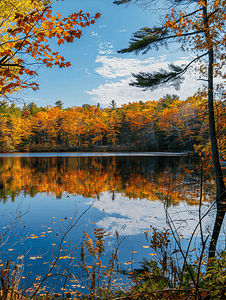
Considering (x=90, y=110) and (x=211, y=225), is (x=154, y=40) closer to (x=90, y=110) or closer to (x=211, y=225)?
(x=211, y=225)

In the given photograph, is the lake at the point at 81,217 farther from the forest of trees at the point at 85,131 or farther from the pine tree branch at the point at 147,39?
the forest of trees at the point at 85,131

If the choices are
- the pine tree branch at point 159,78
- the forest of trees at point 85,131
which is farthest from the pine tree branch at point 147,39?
the forest of trees at point 85,131

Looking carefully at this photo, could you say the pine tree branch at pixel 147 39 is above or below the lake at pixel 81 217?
above

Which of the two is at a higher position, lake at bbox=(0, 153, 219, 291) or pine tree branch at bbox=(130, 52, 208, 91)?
pine tree branch at bbox=(130, 52, 208, 91)

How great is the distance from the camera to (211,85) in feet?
22.5

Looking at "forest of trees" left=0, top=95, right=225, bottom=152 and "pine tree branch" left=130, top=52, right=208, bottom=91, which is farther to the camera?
"forest of trees" left=0, top=95, right=225, bottom=152

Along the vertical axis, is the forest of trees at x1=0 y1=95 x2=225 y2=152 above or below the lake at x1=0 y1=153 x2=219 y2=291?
above

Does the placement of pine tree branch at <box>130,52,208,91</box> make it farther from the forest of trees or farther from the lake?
the forest of trees

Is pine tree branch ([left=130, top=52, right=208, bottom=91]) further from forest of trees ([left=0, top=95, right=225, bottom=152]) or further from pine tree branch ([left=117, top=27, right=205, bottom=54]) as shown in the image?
forest of trees ([left=0, top=95, right=225, bottom=152])

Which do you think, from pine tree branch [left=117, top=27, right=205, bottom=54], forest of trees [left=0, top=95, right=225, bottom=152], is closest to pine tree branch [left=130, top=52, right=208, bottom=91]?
pine tree branch [left=117, top=27, right=205, bottom=54]

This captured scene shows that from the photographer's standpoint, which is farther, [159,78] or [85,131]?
[85,131]

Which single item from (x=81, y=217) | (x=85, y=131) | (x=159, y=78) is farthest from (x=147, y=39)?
(x=85, y=131)

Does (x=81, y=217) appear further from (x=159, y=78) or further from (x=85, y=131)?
(x=85, y=131)

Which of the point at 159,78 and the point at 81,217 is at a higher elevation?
the point at 159,78
